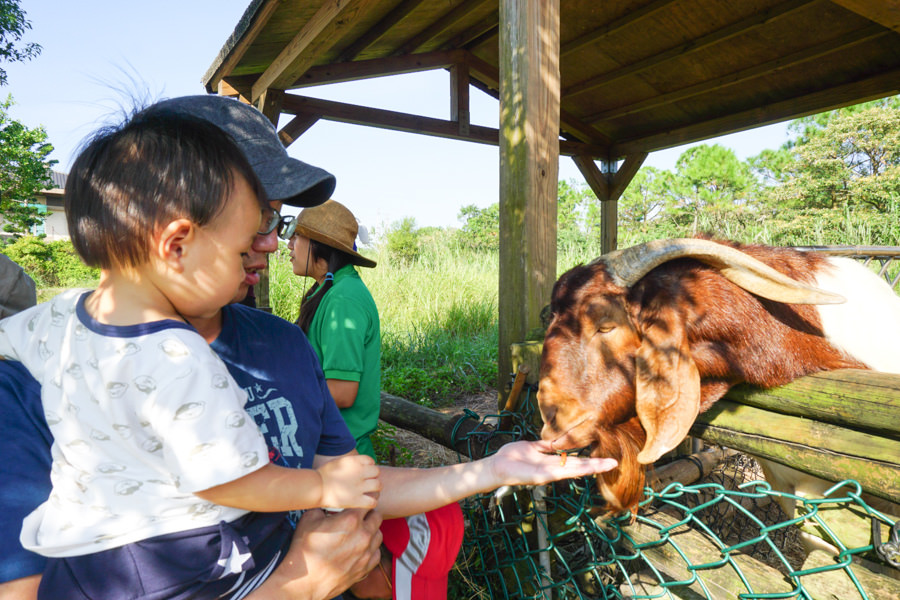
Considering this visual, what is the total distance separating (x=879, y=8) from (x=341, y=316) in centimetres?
382

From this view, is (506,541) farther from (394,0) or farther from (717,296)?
(394,0)

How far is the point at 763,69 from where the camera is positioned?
6.39m

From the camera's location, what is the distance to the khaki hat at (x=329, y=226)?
10.3 feet

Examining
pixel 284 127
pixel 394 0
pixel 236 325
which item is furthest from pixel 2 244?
pixel 236 325

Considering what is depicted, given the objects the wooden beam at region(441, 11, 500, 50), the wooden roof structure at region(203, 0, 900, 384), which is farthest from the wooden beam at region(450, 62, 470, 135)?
the wooden beam at region(441, 11, 500, 50)

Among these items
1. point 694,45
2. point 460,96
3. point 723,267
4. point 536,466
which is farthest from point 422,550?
point 460,96

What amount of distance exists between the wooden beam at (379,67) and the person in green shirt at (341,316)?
3.46 metres

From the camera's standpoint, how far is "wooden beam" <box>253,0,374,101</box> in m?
4.20

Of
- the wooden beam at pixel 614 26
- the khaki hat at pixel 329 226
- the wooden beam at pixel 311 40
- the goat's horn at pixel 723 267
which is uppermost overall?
the wooden beam at pixel 614 26

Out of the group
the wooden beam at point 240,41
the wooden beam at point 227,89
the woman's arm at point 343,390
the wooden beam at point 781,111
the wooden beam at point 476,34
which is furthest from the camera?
the wooden beam at point 476,34

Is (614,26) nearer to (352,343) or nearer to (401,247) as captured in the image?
(352,343)

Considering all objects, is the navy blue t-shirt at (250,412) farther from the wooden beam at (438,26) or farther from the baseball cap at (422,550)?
the wooden beam at (438,26)

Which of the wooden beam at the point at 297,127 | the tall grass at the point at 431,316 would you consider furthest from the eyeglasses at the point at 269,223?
the wooden beam at the point at 297,127

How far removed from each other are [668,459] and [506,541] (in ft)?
4.52
